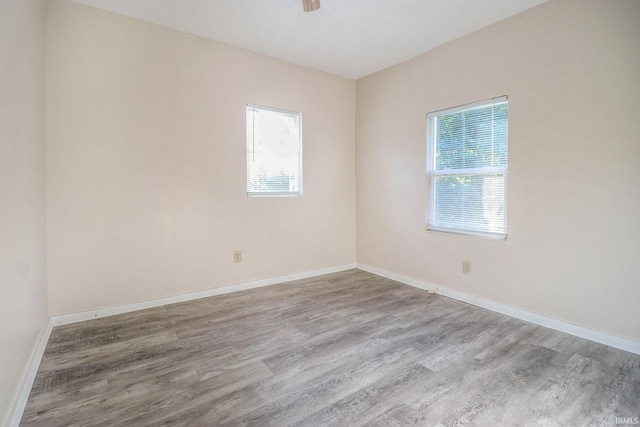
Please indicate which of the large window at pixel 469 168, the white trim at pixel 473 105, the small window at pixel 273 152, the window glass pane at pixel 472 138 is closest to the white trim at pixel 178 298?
the small window at pixel 273 152

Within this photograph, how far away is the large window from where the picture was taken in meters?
2.86

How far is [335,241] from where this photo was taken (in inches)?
168

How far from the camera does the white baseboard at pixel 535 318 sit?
2.20m

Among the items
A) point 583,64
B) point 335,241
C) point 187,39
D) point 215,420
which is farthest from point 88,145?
point 583,64

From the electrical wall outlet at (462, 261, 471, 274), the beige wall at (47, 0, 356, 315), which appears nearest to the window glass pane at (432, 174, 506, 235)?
the electrical wall outlet at (462, 261, 471, 274)

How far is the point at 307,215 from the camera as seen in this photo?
3973 mm

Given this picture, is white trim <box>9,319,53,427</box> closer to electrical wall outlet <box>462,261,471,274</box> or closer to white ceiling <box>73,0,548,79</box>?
white ceiling <box>73,0,548,79</box>

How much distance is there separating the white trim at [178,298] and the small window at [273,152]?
1012 mm

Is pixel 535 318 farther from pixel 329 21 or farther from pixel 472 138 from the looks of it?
pixel 329 21

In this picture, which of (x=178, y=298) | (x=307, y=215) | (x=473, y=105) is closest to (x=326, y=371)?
(x=178, y=298)

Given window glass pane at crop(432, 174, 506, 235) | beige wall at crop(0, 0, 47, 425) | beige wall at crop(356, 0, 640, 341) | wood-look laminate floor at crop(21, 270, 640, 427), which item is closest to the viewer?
beige wall at crop(0, 0, 47, 425)

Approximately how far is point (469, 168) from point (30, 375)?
3629mm

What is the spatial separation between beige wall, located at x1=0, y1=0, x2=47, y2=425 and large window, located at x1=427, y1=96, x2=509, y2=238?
329 centimetres

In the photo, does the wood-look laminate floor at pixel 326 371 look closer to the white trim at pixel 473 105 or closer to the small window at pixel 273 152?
the small window at pixel 273 152
